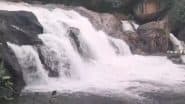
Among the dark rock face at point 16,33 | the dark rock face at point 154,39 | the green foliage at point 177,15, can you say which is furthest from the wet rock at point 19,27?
the green foliage at point 177,15

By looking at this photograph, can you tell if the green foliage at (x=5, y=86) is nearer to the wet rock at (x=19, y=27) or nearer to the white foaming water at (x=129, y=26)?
the wet rock at (x=19, y=27)

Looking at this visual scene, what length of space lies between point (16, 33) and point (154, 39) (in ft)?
25.2

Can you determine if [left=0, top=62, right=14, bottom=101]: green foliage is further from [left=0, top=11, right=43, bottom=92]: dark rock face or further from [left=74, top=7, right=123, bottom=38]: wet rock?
[left=74, top=7, right=123, bottom=38]: wet rock

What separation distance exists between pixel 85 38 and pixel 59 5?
166 inches

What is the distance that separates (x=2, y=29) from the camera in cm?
1551

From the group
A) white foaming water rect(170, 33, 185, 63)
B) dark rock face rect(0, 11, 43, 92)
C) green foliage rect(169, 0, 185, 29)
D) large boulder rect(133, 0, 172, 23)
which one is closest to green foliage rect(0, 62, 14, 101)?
dark rock face rect(0, 11, 43, 92)

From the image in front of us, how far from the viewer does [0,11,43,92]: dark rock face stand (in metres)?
14.3

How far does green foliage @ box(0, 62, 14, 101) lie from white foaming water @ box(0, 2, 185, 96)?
44.4 inches

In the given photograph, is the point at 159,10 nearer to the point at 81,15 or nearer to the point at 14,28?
the point at 81,15

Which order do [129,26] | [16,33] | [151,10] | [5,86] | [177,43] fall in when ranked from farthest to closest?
1. [151,10]
2. [129,26]
3. [177,43]
4. [16,33]
5. [5,86]

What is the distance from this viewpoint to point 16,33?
52.8ft

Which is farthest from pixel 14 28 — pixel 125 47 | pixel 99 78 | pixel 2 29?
pixel 125 47

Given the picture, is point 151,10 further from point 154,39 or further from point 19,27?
point 19,27

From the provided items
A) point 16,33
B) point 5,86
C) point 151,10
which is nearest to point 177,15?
point 151,10
